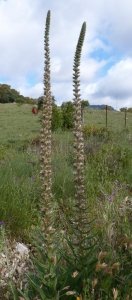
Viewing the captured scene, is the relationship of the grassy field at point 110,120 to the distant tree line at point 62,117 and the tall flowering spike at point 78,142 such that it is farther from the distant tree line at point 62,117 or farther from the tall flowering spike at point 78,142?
the tall flowering spike at point 78,142

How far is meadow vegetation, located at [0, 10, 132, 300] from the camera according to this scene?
2.47 m

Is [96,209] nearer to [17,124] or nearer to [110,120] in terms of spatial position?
[17,124]

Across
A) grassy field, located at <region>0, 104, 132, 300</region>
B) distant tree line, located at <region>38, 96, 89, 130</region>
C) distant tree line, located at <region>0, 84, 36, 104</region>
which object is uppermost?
distant tree line, located at <region>0, 84, 36, 104</region>

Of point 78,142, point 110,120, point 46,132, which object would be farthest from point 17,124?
point 46,132

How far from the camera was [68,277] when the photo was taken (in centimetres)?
265

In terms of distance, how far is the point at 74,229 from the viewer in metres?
2.73

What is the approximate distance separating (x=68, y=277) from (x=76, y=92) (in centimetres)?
142

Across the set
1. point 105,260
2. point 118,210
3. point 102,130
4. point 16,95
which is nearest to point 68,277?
point 105,260

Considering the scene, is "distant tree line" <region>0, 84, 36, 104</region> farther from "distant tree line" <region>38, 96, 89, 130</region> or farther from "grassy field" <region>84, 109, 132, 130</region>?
"distant tree line" <region>38, 96, 89, 130</region>

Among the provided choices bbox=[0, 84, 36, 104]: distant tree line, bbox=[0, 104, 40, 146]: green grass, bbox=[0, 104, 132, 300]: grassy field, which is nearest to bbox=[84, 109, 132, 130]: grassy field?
bbox=[0, 104, 40, 146]: green grass

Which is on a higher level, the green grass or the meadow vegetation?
the green grass

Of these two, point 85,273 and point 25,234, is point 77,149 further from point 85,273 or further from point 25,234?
point 25,234

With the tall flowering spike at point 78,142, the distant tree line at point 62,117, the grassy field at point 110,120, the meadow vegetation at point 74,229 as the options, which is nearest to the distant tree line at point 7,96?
the grassy field at point 110,120

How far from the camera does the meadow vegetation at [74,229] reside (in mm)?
2471
